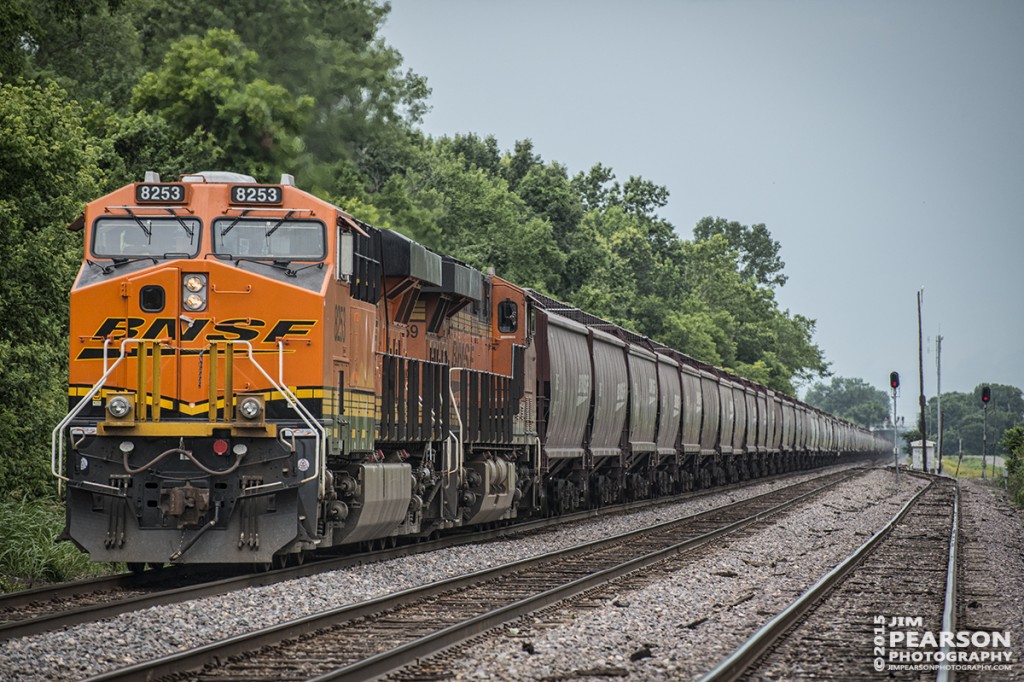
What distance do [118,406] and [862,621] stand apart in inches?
288

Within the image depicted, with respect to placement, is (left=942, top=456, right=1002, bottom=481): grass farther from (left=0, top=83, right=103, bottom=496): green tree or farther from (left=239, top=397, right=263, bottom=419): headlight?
(left=239, top=397, right=263, bottom=419): headlight

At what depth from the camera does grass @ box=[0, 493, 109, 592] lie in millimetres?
13383

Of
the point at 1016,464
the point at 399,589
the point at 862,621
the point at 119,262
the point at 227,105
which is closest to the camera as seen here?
the point at 862,621

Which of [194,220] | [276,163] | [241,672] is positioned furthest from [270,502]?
[276,163]

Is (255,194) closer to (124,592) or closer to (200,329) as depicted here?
(200,329)

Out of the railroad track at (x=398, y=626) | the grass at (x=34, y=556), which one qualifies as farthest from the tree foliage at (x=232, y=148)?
the railroad track at (x=398, y=626)

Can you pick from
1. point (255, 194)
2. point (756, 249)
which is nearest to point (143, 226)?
point (255, 194)

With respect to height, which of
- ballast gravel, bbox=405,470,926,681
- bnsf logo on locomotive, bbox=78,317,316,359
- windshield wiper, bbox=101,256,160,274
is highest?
windshield wiper, bbox=101,256,160,274

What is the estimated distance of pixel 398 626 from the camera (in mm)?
10500

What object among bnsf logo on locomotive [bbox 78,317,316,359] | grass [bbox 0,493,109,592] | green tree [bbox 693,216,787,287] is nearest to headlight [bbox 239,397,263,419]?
bnsf logo on locomotive [bbox 78,317,316,359]

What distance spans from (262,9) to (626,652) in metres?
40.3

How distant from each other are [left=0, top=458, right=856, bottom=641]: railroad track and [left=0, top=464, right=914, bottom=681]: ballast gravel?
0.85ft

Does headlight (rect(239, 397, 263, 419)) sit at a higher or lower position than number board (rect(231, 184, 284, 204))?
lower

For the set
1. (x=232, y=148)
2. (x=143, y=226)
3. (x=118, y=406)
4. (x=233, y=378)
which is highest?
(x=232, y=148)
